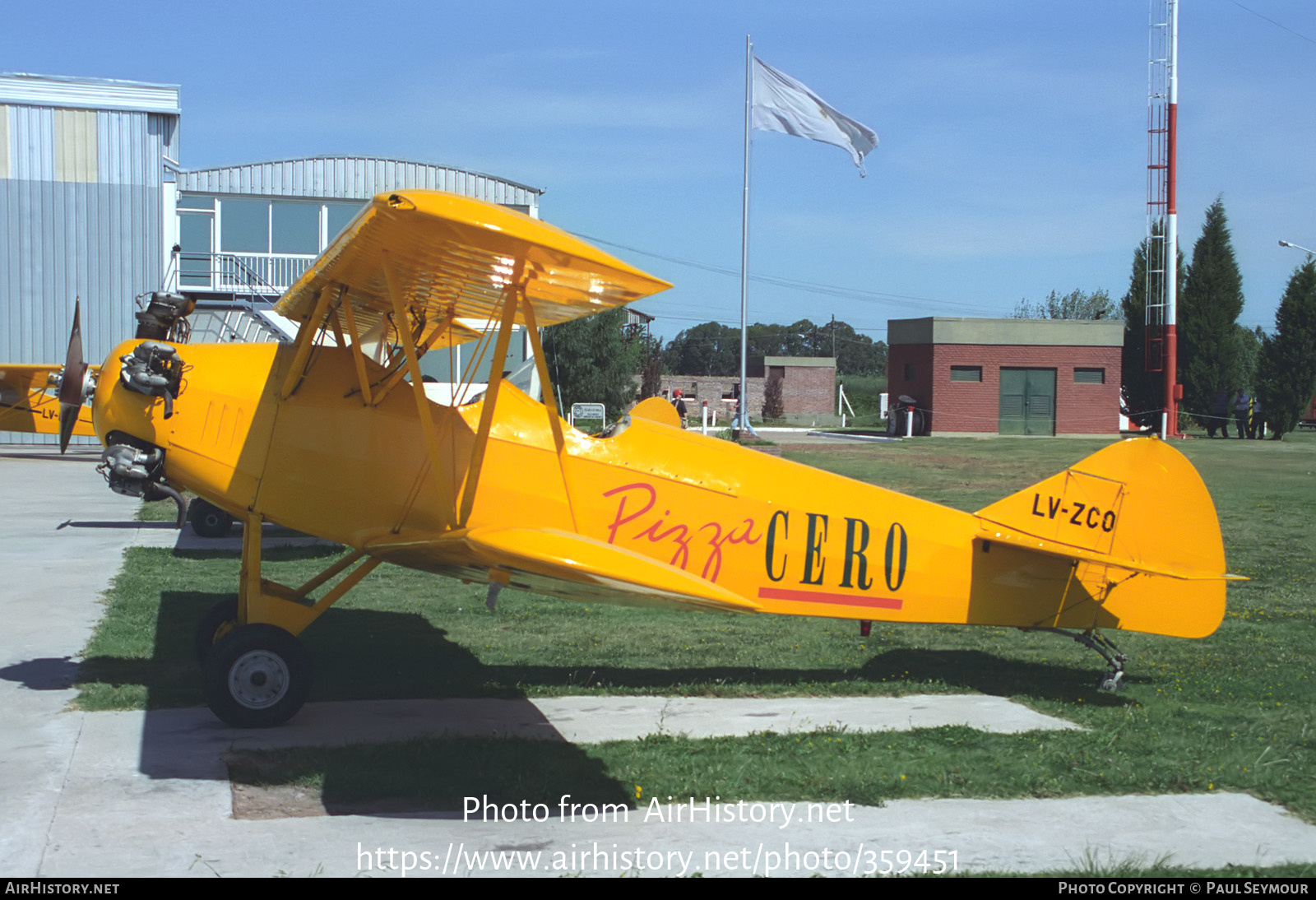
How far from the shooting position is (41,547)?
40.2ft

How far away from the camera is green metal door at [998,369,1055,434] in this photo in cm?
4297

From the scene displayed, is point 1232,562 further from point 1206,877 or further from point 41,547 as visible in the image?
point 41,547

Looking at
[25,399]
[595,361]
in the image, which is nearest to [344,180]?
[595,361]

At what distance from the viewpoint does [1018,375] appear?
141ft

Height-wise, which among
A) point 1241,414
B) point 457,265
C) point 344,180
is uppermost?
point 344,180

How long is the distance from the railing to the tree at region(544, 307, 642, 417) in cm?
1362

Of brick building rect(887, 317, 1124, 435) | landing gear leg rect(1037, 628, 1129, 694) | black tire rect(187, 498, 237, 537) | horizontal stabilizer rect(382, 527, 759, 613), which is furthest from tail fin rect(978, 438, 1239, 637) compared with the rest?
brick building rect(887, 317, 1124, 435)

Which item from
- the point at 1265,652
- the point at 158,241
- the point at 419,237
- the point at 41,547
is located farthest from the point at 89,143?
the point at 1265,652

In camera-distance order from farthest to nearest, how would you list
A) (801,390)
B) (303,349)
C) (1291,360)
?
(801,390), (1291,360), (303,349)

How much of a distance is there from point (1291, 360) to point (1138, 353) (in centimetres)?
552

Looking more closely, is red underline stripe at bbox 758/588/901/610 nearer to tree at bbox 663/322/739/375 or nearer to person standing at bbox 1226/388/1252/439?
person standing at bbox 1226/388/1252/439

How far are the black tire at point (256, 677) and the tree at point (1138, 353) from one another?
138ft

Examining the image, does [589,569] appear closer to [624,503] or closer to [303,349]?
[624,503]

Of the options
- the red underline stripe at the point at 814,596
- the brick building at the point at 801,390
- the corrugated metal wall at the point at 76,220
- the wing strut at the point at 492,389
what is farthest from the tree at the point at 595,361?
the wing strut at the point at 492,389
